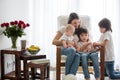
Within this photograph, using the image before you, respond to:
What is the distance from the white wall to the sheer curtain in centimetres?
16

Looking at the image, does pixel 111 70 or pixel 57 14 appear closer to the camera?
pixel 111 70

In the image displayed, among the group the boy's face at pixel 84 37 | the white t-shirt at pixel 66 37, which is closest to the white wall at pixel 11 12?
the white t-shirt at pixel 66 37

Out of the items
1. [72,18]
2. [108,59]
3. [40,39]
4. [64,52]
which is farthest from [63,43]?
[40,39]

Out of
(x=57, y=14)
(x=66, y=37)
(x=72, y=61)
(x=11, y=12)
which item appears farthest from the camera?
(x=57, y=14)

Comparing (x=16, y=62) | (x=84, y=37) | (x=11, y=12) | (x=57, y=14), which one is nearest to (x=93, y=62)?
(x=84, y=37)

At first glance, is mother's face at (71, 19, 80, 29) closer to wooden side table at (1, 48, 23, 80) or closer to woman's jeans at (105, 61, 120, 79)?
woman's jeans at (105, 61, 120, 79)

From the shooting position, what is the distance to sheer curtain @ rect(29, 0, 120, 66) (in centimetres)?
409

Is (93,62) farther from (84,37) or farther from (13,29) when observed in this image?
(13,29)

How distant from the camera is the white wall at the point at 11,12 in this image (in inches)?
135

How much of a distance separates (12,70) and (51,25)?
1088 millimetres

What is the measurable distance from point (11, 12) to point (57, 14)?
893mm

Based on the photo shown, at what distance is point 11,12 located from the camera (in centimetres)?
367

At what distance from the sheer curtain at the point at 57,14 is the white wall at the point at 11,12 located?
0.16 metres

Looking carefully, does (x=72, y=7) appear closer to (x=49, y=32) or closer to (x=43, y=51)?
(x=49, y=32)
